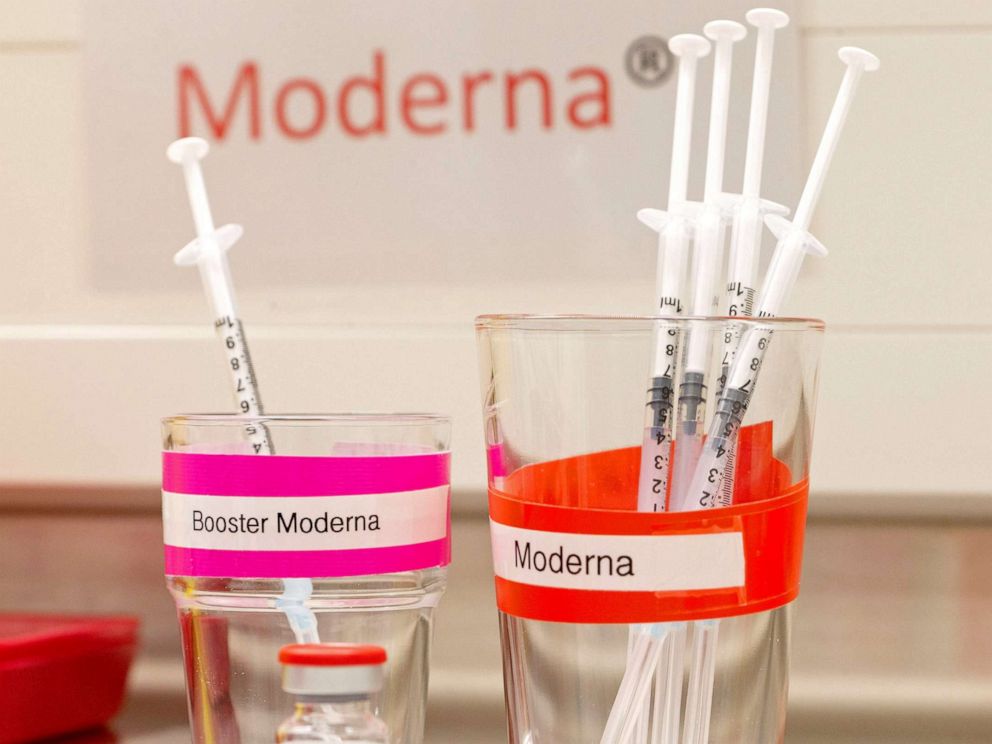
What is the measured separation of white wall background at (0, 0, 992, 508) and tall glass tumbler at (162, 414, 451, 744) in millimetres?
220


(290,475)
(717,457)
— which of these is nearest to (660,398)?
(717,457)

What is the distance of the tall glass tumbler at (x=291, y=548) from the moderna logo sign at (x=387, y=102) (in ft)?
0.93

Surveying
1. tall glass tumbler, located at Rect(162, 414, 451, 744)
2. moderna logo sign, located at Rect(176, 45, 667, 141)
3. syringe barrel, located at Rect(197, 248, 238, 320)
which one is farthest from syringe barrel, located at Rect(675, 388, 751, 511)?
moderna logo sign, located at Rect(176, 45, 667, 141)

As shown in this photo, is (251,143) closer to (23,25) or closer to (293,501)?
(23,25)

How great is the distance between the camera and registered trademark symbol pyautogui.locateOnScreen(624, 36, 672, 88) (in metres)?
0.66

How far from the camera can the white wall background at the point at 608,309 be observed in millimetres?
647

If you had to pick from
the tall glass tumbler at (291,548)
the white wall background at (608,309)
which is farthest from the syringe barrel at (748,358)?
the white wall background at (608,309)

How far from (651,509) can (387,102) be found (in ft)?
1.25

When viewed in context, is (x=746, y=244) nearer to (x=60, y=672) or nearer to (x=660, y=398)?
(x=660, y=398)

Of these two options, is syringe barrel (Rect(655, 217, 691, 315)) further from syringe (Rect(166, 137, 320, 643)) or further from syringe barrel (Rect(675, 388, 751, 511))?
syringe (Rect(166, 137, 320, 643))

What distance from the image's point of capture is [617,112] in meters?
0.66

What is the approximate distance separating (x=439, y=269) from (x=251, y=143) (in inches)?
5.7

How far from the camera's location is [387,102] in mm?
677

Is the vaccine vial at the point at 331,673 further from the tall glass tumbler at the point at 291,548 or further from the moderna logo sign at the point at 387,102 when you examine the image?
the moderna logo sign at the point at 387,102
